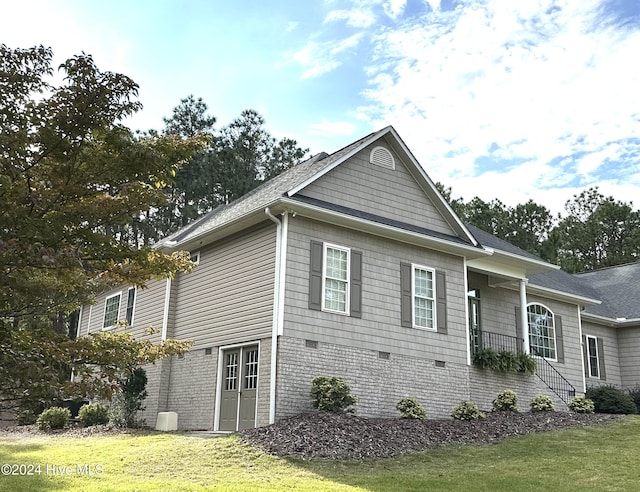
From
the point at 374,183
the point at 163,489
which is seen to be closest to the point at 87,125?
the point at 163,489

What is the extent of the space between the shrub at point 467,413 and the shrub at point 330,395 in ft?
9.82

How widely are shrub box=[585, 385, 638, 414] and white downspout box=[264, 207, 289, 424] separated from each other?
11524mm

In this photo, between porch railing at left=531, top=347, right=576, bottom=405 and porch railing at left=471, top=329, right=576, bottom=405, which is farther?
porch railing at left=531, top=347, right=576, bottom=405

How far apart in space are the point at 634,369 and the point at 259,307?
16.2m

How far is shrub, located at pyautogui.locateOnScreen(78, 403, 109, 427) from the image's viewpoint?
17.7m

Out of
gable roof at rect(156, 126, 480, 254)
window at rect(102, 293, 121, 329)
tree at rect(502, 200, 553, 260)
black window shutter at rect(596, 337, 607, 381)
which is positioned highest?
tree at rect(502, 200, 553, 260)

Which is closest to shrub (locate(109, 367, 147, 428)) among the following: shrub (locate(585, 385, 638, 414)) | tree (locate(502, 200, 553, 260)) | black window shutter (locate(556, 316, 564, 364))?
black window shutter (locate(556, 316, 564, 364))

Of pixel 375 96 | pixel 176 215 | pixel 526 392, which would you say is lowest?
pixel 526 392

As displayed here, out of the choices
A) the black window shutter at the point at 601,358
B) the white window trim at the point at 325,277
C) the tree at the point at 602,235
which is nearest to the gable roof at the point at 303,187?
the white window trim at the point at 325,277

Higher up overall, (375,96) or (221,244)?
(375,96)

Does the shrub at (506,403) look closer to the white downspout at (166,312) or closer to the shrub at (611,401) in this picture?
the shrub at (611,401)

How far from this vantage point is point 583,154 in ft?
92.2

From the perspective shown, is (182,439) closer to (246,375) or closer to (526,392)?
(246,375)

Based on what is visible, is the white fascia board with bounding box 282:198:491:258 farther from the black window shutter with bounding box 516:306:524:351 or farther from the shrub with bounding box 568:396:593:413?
the shrub with bounding box 568:396:593:413
